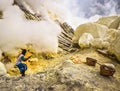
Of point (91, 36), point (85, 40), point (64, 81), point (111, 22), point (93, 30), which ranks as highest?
point (111, 22)

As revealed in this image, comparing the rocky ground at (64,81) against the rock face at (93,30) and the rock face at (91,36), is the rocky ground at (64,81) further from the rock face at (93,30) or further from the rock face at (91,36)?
the rock face at (93,30)

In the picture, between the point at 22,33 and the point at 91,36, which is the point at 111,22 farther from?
the point at 22,33

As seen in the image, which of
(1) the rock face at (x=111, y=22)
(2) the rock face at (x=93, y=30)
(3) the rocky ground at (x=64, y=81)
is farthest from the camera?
(1) the rock face at (x=111, y=22)

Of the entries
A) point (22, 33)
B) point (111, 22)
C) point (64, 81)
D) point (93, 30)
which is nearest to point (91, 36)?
point (93, 30)

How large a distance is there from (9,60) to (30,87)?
189 inches

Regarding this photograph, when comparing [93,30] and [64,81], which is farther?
[93,30]

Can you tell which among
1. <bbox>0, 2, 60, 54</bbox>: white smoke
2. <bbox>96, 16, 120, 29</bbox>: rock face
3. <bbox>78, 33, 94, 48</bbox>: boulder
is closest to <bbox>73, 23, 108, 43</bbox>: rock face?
<bbox>78, 33, 94, 48</bbox>: boulder

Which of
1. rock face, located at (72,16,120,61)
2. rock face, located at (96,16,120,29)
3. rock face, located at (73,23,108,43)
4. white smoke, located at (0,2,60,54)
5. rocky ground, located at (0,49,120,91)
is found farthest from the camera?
rock face, located at (96,16,120,29)

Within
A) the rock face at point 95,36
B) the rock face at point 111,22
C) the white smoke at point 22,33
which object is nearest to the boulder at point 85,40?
the rock face at point 95,36

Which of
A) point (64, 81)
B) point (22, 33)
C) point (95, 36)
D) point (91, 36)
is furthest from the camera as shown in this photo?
point (95, 36)

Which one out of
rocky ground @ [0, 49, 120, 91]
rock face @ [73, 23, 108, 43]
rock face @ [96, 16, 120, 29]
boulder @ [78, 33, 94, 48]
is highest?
rock face @ [96, 16, 120, 29]

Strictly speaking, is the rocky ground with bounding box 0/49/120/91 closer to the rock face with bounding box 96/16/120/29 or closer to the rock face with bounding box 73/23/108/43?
the rock face with bounding box 73/23/108/43

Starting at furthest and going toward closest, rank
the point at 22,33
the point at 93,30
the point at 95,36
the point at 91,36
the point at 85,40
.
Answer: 1. the point at 93,30
2. the point at 95,36
3. the point at 91,36
4. the point at 85,40
5. the point at 22,33

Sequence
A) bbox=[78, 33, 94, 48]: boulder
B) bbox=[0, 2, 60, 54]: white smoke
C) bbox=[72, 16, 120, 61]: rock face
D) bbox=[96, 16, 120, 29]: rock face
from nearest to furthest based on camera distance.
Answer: bbox=[0, 2, 60, 54]: white smoke
bbox=[72, 16, 120, 61]: rock face
bbox=[78, 33, 94, 48]: boulder
bbox=[96, 16, 120, 29]: rock face
